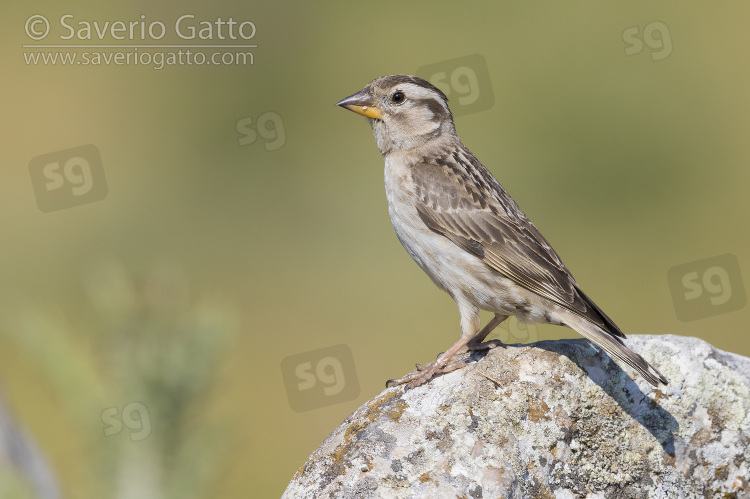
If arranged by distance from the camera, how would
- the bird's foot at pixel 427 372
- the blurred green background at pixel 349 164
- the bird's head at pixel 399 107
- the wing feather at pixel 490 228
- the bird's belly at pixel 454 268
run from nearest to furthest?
the bird's foot at pixel 427 372, the wing feather at pixel 490 228, the bird's belly at pixel 454 268, the bird's head at pixel 399 107, the blurred green background at pixel 349 164

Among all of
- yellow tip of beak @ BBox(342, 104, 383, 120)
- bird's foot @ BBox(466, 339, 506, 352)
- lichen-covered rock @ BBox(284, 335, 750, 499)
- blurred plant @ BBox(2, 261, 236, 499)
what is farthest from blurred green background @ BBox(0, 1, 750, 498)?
lichen-covered rock @ BBox(284, 335, 750, 499)

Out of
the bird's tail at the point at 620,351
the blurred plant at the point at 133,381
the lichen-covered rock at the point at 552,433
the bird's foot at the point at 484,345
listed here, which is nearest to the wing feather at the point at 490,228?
the bird's tail at the point at 620,351

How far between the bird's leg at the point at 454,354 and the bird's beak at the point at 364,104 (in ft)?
4.80

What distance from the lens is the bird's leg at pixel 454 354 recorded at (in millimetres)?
4375

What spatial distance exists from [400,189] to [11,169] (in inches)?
299

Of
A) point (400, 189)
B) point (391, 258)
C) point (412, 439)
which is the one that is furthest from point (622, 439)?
point (391, 258)

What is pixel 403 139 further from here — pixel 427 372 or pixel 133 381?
pixel 133 381

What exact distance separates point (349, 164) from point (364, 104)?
19.9ft

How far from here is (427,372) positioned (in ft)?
14.6

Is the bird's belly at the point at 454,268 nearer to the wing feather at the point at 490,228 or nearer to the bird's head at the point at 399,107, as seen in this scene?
the wing feather at the point at 490,228

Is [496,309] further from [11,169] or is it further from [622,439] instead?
[11,169]

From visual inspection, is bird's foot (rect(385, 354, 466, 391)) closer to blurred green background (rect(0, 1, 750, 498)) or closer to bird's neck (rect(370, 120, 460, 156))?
bird's neck (rect(370, 120, 460, 156))

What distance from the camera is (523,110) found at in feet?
39.8

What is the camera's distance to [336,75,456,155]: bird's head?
576 centimetres
